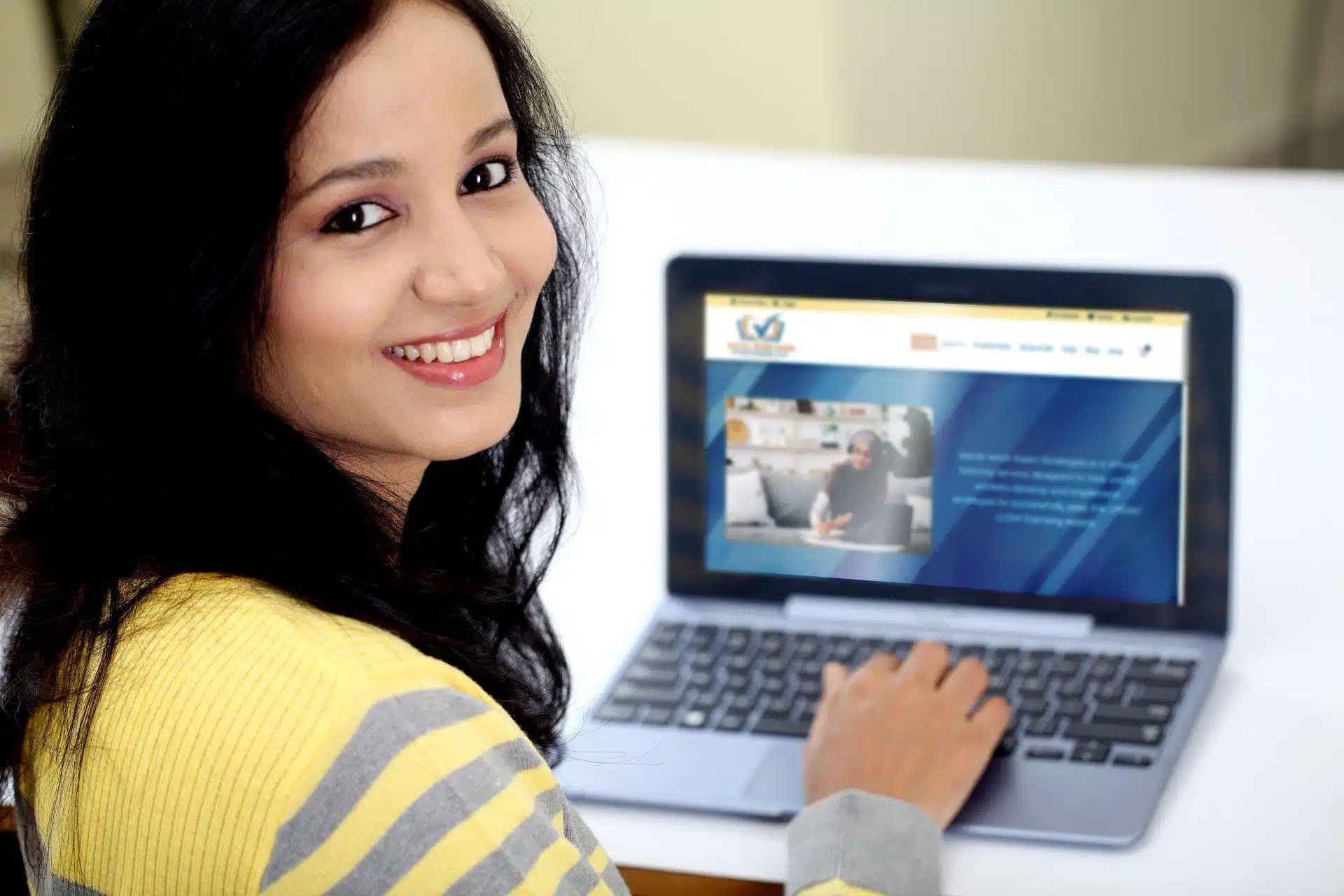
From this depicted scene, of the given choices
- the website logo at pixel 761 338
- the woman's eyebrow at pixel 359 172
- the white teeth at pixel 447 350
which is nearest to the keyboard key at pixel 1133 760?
the website logo at pixel 761 338

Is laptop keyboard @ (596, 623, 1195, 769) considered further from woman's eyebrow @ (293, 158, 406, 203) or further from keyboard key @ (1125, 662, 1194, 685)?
woman's eyebrow @ (293, 158, 406, 203)

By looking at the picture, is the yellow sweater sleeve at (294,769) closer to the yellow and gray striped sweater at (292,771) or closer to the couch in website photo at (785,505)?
the yellow and gray striped sweater at (292,771)

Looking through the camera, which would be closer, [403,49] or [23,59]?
[403,49]

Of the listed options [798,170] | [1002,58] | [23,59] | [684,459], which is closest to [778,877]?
[684,459]

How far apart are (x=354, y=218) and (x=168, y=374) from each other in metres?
0.12

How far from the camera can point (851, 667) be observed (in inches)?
44.3

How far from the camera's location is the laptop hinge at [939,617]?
45.7 inches

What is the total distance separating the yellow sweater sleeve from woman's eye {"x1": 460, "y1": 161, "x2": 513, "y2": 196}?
0.90 ft

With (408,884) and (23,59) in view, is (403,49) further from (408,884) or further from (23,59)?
(23,59)

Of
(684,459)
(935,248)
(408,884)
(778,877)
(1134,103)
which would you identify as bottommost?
(778,877)

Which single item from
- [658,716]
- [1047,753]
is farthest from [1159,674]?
[658,716]

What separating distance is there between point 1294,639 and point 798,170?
0.57 metres

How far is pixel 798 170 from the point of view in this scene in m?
1.37

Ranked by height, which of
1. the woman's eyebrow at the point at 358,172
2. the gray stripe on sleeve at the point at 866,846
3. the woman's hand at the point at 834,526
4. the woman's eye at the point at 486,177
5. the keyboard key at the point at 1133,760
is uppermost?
the woman's eye at the point at 486,177
